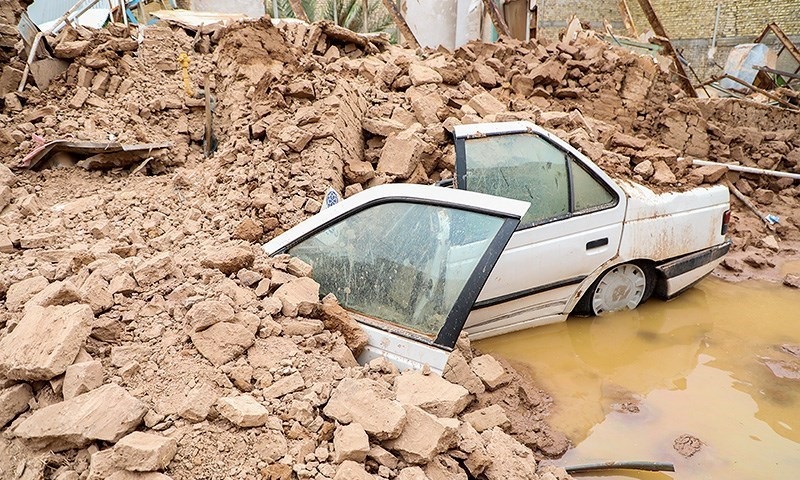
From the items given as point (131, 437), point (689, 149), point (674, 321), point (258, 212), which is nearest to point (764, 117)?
point (689, 149)

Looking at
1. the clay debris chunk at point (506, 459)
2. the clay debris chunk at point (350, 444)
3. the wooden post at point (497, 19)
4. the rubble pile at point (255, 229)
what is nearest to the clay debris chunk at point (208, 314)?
the rubble pile at point (255, 229)

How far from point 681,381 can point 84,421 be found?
3805 mm

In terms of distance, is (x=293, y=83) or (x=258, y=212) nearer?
(x=258, y=212)

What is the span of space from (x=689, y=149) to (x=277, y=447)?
7.30 m

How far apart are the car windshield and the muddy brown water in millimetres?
1328

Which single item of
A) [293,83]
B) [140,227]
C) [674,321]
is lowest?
[674,321]

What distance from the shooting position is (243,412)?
6.47ft

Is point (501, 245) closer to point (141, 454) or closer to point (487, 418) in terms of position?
point (487, 418)

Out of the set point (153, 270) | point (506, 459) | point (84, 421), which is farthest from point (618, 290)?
point (84, 421)

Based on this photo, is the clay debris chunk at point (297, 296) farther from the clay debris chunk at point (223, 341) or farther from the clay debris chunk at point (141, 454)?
the clay debris chunk at point (141, 454)

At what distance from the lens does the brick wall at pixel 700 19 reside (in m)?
14.9

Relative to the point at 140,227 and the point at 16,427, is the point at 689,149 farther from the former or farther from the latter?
the point at 16,427

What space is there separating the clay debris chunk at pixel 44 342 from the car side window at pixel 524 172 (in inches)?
101

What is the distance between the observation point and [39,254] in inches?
119
